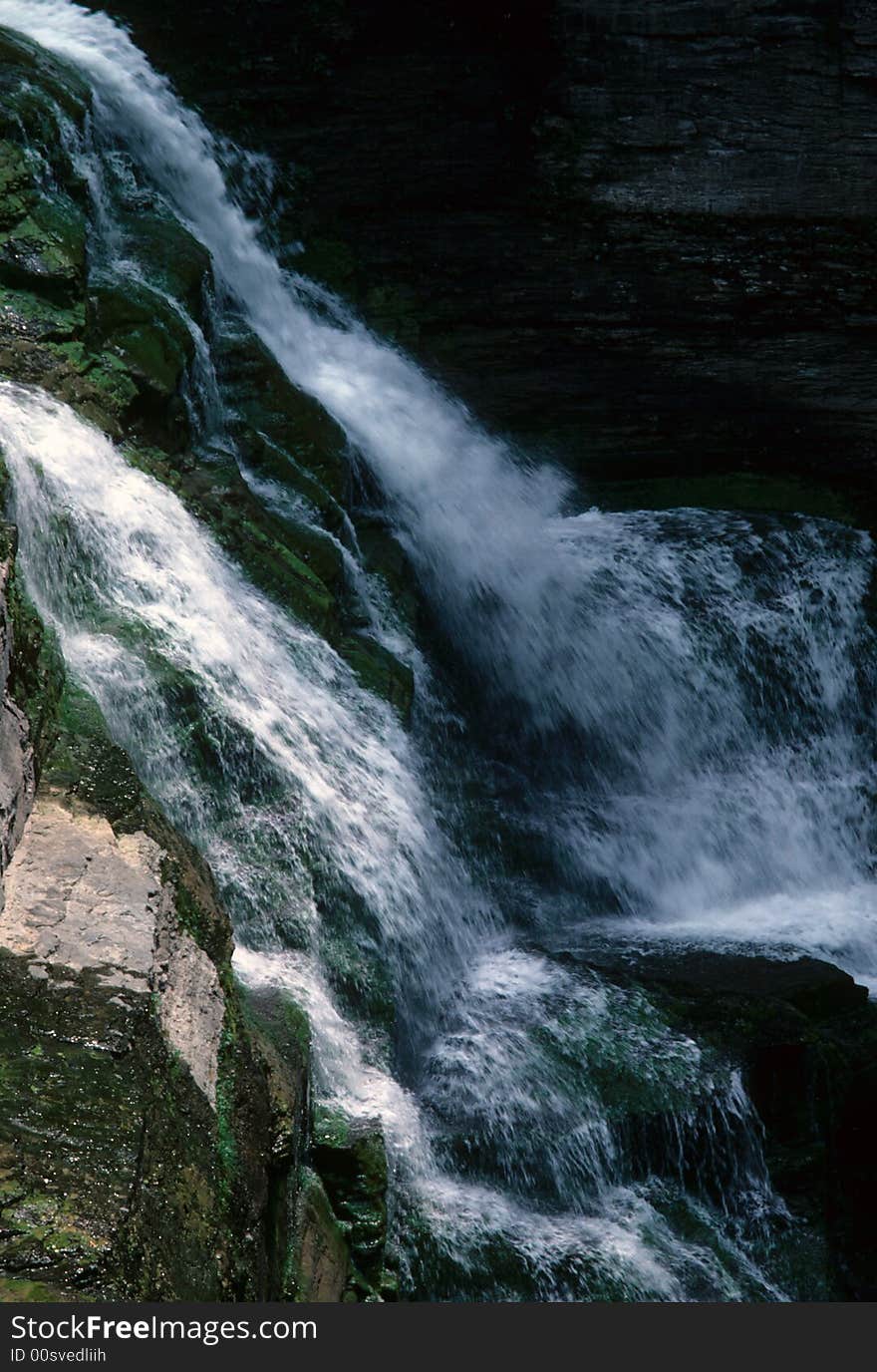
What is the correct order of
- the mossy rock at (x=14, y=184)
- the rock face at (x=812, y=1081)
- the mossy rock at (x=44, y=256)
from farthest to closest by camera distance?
1. the mossy rock at (x=14, y=184)
2. the mossy rock at (x=44, y=256)
3. the rock face at (x=812, y=1081)

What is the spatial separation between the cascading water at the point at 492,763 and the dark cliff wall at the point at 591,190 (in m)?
0.69

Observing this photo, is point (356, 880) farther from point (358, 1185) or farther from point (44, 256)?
point (44, 256)

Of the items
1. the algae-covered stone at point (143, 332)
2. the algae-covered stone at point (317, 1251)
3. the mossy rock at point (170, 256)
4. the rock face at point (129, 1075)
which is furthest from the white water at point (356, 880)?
the mossy rock at point (170, 256)

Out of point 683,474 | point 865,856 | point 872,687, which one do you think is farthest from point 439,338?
point 865,856

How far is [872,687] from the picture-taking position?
1045cm

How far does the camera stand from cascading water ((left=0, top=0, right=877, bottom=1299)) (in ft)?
18.6

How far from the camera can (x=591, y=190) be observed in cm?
1144

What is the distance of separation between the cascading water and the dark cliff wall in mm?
693

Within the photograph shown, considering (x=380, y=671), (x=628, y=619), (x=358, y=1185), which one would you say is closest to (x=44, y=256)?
(x=380, y=671)

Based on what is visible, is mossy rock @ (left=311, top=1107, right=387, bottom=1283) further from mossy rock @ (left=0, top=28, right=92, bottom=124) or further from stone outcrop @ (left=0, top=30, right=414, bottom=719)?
mossy rock @ (left=0, top=28, right=92, bottom=124)

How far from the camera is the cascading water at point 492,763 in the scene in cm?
566

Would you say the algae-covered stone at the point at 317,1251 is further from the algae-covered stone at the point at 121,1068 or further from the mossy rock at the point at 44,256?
the mossy rock at the point at 44,256

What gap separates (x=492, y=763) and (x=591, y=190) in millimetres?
5090

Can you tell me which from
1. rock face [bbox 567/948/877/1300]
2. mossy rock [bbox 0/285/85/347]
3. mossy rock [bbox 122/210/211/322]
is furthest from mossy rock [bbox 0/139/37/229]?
rock face [bbox 567/948/877/1300]
